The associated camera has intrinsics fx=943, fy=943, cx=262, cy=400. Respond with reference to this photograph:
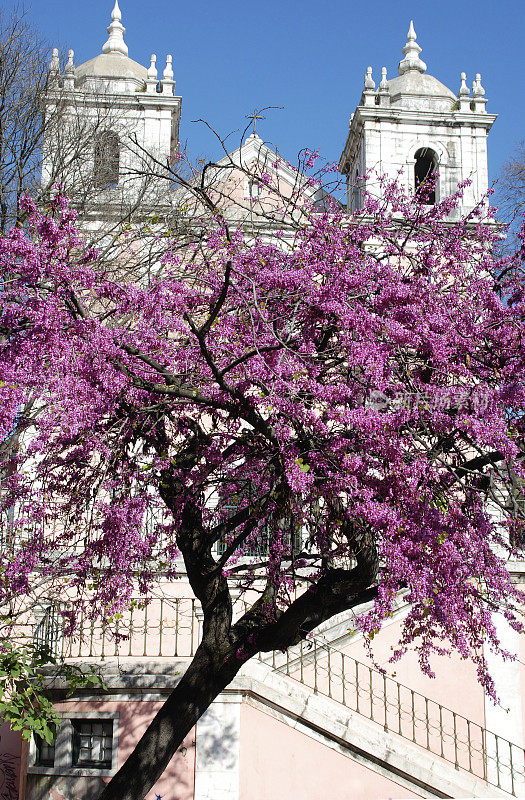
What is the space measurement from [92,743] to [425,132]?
58.9 ft

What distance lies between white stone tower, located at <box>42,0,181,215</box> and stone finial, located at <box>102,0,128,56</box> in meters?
0.14

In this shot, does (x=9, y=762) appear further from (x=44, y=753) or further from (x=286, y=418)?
(x=286, y=418)

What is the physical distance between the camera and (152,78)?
23312 millimetres

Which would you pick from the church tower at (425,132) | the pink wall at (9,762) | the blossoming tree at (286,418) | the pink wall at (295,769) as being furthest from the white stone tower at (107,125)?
the pink wall at (9,762)

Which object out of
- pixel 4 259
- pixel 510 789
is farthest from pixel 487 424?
pixel 510 789

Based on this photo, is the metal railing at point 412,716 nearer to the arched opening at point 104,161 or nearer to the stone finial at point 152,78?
the arched opening at point 104,161

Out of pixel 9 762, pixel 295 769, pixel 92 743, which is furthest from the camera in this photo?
pixel 9 762

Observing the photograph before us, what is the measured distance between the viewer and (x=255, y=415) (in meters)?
7.47

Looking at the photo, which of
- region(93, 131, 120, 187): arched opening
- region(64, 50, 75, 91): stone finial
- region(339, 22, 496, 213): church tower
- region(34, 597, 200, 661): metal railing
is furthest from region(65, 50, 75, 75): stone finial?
region(34, 597, 200, 661): metal railing

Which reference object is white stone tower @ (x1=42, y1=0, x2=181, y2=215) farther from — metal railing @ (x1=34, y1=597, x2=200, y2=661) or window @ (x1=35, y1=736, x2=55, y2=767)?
window @ (x1=35, y1=736, x2=55, y2=767)

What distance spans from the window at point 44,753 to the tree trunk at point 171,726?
295cm

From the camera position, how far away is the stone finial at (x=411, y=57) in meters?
25.3

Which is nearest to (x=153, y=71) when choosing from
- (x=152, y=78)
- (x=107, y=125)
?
(x=152, y=78)

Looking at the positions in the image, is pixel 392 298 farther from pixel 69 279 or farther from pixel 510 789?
pixel 510 789
